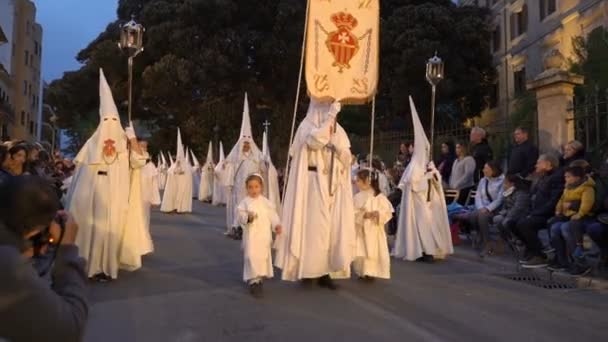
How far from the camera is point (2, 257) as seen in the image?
1.94 metres

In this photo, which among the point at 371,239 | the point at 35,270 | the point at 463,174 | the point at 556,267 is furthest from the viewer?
the point at 463,174

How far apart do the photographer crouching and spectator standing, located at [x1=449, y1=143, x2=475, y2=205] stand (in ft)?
35.0

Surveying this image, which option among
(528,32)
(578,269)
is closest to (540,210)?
(578,269)

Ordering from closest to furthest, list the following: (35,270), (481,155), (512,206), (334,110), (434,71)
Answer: (35,270) → (334,110) → (512,206) → (481,155) → (434,71)

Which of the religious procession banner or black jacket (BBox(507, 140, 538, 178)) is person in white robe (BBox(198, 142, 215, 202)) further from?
the religious procession banner

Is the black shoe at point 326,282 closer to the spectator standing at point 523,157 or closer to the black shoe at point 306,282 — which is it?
the black shoe at point 306,282

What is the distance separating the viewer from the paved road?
5594 millimetres

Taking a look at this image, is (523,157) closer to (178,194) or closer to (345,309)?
(345,309)

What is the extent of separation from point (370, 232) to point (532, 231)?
8.61ft

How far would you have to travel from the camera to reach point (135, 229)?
356 inches

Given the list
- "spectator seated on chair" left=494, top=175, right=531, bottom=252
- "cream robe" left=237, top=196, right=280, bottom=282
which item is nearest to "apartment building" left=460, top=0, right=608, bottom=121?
"spectator seated on chair" left=494, top=175, right=531, bottom=252

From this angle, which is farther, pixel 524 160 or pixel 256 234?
pixel 524 160

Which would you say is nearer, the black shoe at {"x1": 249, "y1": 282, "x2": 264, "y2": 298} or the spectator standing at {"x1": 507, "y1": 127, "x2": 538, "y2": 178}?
the black shoe at {"x1": 249, "y1": 282, "x2": 264, "y2": 298}

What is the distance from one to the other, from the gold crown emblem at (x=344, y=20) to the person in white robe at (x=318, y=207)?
114cm
